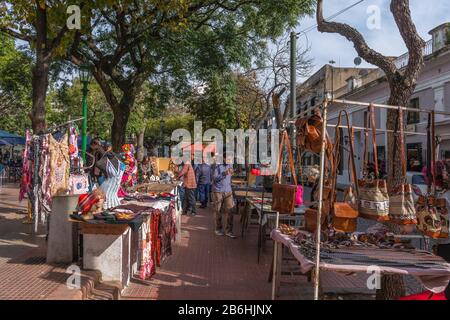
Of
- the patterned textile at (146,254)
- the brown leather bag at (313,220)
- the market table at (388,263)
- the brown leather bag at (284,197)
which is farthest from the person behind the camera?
the patterned textile at (146,254)

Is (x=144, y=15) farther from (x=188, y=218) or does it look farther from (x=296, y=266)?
(x=296, y=266)

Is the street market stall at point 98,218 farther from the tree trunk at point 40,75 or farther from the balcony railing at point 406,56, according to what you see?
the balcony railing at point 406,56

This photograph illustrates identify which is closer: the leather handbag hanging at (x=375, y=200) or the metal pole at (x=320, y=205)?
the metal pole at (x=320, y=205)

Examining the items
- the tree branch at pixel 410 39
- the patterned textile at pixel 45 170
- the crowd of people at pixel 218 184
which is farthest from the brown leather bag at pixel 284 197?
the patterned textile at pixel 45 170

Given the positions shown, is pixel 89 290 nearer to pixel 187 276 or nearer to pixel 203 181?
pixel 187 276

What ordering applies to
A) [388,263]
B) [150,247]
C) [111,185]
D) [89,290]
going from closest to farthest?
[388,263]
[89,290]
[150,247]
[111,185]

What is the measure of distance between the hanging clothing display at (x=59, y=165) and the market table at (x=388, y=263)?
18.5 feet

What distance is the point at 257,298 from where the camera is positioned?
5.55 meters

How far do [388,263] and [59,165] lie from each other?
21.6 ft

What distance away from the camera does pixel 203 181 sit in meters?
14.1

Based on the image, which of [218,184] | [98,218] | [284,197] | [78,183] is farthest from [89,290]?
[218,184]

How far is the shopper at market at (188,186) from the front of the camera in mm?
12430

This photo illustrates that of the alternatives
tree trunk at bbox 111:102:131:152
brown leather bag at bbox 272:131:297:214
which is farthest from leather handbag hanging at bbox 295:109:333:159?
tree trunk at bbox 111:102:131:152
